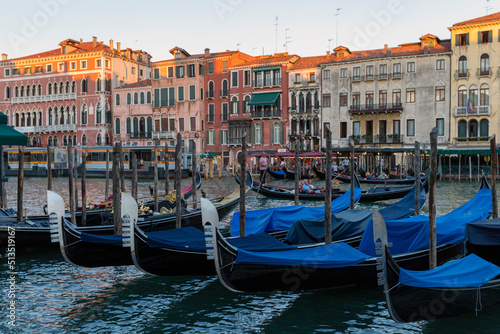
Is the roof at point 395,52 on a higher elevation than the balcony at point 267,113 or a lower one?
higher

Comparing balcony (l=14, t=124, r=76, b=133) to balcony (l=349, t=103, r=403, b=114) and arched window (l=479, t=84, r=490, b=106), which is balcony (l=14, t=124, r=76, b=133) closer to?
balcony (l=349, t=103, r=403, b=114)

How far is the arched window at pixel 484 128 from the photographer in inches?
1135

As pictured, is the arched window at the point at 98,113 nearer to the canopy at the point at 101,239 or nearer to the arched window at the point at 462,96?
the arched window at the point at 462,96

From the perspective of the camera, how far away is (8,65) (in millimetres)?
43281

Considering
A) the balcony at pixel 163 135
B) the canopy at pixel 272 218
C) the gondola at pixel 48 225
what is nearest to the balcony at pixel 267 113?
the balcony at pixel 163 135

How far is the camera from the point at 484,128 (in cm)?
2897

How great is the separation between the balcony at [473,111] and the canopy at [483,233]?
23.6 metres

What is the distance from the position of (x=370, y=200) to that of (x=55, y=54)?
3182 centimetres

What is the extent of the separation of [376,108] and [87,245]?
26144 mm

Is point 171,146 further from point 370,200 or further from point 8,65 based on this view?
point 370,200

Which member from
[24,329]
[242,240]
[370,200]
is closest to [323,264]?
[242,240]

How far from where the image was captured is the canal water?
19.5ft

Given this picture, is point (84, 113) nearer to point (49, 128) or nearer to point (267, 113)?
point (49, 128)

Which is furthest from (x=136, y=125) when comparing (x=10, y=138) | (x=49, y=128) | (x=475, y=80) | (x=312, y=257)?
(x=312, y=257)
